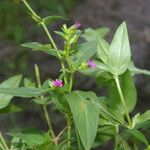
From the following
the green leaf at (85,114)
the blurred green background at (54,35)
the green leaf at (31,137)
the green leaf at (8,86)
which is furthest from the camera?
the blurred green background at (54,35)

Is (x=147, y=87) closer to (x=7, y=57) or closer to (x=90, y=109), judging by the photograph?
(x=7, y=57)

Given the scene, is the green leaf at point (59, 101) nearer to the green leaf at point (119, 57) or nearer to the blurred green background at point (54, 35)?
the green leaf at point (119, 57)

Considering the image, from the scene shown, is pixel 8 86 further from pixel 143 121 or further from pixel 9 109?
pixel 143 121

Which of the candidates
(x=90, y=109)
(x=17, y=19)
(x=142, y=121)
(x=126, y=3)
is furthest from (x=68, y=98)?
(x=126, y=3)

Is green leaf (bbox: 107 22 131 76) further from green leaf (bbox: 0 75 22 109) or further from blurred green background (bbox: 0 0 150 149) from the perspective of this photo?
blurred green background (bbox: 0 0 150 149)

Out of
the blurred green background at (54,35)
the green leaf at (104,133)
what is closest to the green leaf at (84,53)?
the green leaf at (104,133)

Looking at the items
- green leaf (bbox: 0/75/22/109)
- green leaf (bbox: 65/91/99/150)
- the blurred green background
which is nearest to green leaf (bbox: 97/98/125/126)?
green leaf (bbox: 65/91/99/150)

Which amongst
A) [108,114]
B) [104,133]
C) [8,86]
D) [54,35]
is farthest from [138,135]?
[54,35]
